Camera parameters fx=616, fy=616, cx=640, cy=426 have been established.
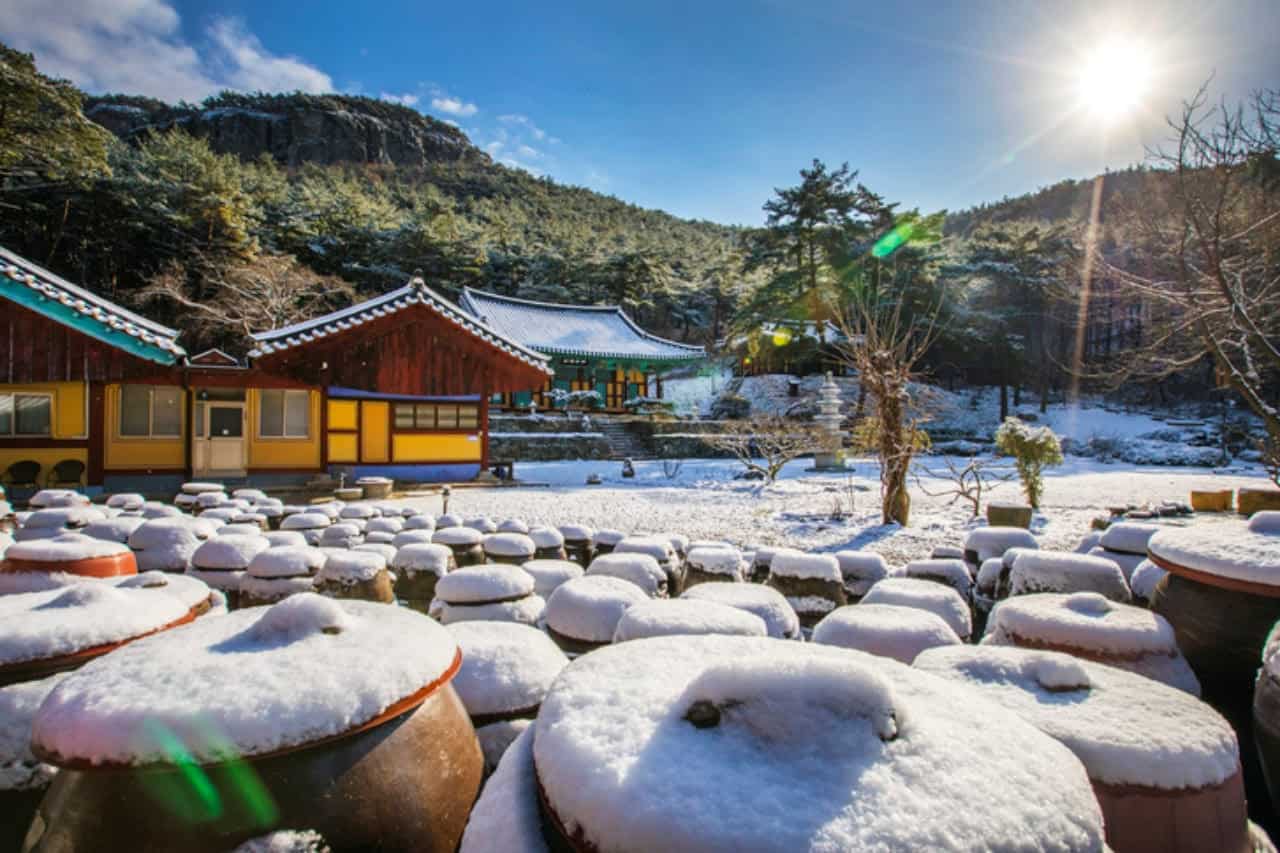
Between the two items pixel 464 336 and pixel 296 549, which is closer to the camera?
pixel 296 549

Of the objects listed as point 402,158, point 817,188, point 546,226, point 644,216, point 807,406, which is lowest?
point 807,406

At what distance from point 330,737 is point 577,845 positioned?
1.68 feet

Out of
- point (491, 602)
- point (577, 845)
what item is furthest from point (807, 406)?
point (577, 845)

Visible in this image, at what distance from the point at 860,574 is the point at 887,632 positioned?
6.41 feet

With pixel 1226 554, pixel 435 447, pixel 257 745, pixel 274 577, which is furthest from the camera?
pixel 435 447

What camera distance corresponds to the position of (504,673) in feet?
5.75

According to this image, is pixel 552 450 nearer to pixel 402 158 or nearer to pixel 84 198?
pixel 84 198

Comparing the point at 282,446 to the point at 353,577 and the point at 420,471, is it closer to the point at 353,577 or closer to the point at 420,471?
the point at 420,471

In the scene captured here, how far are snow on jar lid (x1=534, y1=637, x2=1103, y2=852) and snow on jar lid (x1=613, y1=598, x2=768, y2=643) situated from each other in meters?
0.78

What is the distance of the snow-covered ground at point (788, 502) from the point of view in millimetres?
9039

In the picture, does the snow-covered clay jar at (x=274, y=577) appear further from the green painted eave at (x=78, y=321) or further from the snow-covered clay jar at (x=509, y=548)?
the green painted eave at (x=78, y=321)

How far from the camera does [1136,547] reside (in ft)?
12.1

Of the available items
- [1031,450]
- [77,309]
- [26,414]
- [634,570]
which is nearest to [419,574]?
[634,570]

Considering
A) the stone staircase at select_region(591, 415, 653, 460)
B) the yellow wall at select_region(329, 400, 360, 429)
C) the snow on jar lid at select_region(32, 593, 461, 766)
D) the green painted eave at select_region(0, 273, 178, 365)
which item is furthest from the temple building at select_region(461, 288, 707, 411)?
the snow on jar lid at select_region(32, 593, 461, 766)
